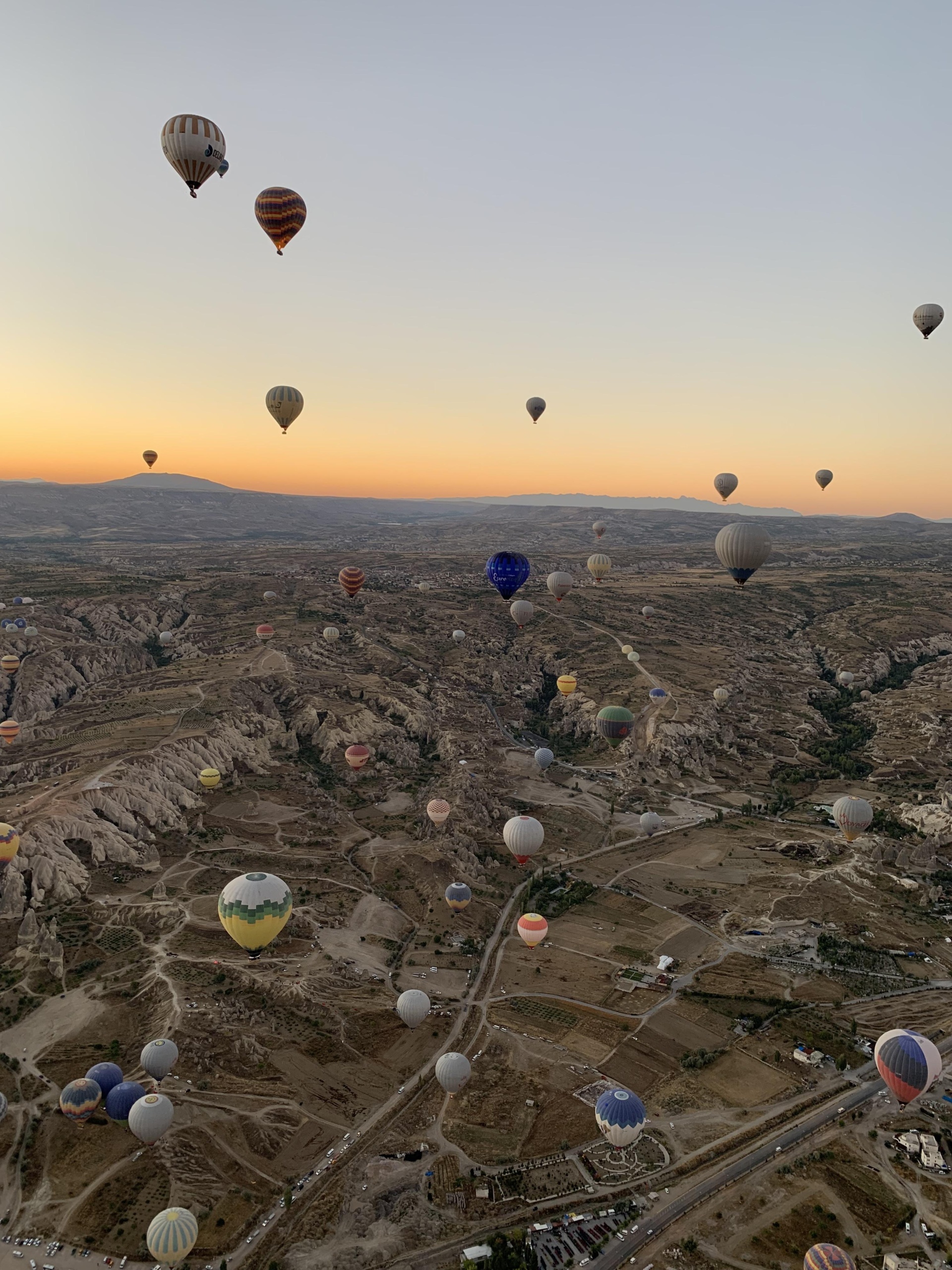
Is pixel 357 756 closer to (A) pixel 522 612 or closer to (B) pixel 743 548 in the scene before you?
(A) pixel 522 612

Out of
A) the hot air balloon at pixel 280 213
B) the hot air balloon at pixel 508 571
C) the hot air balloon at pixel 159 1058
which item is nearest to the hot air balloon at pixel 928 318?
the hot air balloon at pixel 508 571

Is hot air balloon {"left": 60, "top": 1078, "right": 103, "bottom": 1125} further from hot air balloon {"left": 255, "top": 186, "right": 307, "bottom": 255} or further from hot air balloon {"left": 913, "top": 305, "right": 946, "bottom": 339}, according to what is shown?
hot air balloon {"left": 913, "top": 305, "right": 946, "bottom": 339}

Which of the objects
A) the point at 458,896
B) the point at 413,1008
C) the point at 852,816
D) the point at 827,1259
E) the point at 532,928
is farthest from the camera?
the point at 852,816

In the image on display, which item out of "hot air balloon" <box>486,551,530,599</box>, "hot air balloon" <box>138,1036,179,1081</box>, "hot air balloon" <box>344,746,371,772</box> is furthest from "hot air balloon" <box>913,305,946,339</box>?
"hot air balloon" <box>138,1036,179,1081</box>

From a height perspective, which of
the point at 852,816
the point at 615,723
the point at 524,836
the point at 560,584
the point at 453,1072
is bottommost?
the point at 453,1072

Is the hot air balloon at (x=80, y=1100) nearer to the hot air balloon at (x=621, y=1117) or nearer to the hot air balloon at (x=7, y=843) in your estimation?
the hot air balloon at (x=7, y=843)

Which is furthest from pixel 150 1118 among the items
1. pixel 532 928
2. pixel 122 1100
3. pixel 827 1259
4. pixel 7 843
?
pixel 827 1259

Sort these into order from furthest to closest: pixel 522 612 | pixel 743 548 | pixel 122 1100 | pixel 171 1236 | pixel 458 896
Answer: pixel 522 612
pixel 743 548
pixel 458 896
pixel 122 1100
pixel 171 1236
